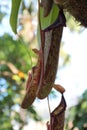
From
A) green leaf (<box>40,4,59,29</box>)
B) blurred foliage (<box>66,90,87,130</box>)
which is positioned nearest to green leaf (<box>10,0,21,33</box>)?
green leaf (<box>40,4,59,29</box>)

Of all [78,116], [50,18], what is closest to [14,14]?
[50,18]

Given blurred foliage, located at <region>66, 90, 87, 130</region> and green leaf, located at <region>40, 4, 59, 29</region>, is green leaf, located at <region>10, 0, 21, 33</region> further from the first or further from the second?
blurred foliage, located at <region>66, 90, 87, 130</region>

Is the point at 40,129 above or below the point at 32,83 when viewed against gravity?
below

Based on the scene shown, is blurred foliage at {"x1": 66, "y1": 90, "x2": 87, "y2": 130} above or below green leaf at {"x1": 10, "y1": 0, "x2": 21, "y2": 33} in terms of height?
below

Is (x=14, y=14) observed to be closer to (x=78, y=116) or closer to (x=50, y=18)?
(x=50, y=18)

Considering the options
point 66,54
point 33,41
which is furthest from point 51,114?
point 66,54

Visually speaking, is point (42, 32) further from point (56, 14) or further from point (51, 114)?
point (51, 114)

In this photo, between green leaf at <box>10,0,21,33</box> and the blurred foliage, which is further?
the blurred foliage

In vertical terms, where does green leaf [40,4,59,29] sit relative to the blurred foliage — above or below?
above

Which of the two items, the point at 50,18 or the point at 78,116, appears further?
the point at 78,116
